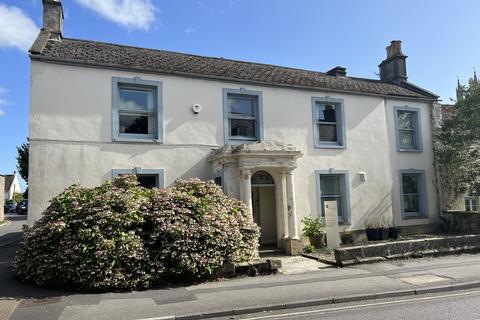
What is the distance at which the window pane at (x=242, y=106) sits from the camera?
1509cm

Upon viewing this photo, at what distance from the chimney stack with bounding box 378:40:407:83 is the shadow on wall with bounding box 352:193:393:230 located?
22.3ft

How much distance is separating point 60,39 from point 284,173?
361 inches

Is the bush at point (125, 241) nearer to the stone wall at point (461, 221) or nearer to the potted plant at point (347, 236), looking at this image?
the potted plant at point (347, 236)

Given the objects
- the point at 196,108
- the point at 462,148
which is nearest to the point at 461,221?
the point at 462,148

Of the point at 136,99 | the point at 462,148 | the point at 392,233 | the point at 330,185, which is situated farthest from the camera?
the point at 462,148

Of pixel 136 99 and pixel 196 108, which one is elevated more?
pixel 136 99

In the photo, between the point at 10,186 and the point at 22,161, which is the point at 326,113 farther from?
the point at 10,186

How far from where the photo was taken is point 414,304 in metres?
7.92

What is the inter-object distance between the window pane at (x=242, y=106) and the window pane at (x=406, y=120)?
7.25m

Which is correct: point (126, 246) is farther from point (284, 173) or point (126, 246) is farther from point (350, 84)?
point (350, 84)

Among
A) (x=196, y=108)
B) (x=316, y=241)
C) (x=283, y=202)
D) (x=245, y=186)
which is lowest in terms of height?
(x=316, y=241)

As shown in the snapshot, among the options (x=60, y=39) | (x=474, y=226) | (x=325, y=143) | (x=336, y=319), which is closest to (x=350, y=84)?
(x=325, y=143)

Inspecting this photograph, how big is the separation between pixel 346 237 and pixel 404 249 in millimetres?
3490

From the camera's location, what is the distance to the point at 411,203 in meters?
18.0
